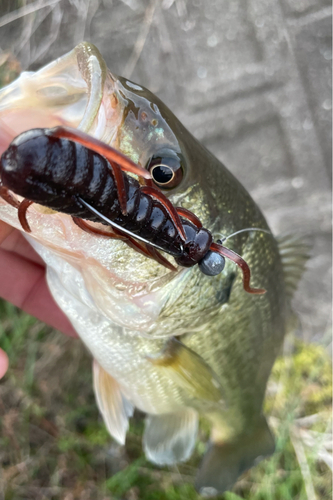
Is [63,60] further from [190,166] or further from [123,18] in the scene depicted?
[123,18]

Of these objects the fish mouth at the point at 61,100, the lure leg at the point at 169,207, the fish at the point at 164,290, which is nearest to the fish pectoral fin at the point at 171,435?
the fish at the point at 164,290

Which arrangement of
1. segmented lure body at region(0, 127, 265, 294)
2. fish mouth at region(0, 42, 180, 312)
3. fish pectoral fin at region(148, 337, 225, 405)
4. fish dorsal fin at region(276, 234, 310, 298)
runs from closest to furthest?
segmented lure body at region(0, 127, 265, 294)
fish mouth at region(0, 42, 180, 312)
fish pectoral fin at region(148, 337, 225, 405)
fish dorsal fin at region(276, 234, 310, 298)

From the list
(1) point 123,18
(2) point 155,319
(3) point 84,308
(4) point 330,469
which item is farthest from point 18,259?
(4) point 330,469

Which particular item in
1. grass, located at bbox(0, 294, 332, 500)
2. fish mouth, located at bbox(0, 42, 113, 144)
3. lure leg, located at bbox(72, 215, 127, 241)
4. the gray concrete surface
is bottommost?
grass, located at bbox(0, 294, 332, 500)

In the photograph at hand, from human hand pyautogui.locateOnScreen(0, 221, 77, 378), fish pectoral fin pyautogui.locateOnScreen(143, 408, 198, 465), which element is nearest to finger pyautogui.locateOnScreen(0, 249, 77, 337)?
human hand pyautogui.locateOnScreen(0, 221, 77, 378)

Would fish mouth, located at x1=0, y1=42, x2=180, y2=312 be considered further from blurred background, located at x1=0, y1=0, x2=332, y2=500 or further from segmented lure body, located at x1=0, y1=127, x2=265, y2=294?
blurred background, located at x1=0, y1=0, x2=332, y2=500

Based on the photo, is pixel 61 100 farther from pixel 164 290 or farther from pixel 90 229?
pixel 164 290

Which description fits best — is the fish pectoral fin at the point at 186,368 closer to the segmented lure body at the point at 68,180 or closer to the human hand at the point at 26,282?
the segmented lure body at the point at 68,180
